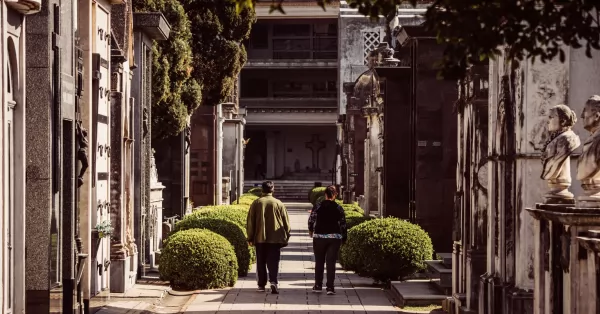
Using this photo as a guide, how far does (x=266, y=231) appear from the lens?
16.3 m

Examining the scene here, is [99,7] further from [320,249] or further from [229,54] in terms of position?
[229,54]

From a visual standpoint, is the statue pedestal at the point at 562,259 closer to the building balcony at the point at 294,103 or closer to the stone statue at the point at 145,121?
the stone statue at the point at 145,121

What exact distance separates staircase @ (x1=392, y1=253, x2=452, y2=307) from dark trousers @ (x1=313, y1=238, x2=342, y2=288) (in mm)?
874

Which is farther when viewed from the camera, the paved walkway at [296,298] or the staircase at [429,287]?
the staircase at [429,287]

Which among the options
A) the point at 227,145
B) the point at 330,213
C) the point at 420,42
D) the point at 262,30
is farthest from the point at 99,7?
the point at 262,30

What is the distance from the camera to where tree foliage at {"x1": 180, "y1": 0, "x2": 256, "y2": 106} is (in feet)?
82.7

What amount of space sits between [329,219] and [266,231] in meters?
0.89

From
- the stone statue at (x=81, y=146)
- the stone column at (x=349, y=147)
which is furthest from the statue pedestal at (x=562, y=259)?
the stone column at (x=349, y=147)

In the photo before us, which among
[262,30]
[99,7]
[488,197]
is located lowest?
[488,197]

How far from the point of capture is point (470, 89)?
13.2m

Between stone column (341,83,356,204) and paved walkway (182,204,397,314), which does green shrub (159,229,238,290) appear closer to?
paved walkway (182,204,397,314)

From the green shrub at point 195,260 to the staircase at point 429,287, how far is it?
239cm

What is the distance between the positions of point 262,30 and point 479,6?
2574 inches

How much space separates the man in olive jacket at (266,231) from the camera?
53.5 feet
